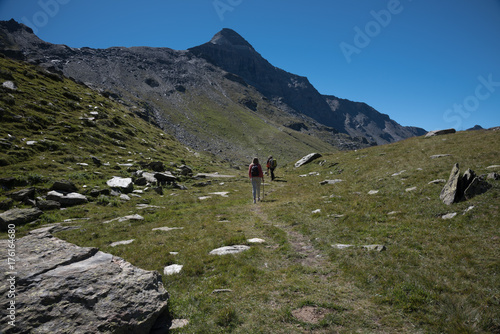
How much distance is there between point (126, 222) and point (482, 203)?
22236 millimetres

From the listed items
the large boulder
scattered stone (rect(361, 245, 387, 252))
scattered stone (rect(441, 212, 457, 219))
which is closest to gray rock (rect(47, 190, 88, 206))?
the large boulder

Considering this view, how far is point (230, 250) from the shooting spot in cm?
1227

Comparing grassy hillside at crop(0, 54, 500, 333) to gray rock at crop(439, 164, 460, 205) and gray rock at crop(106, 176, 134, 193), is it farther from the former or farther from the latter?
gray rock at crop(106, 176, 134, 193)

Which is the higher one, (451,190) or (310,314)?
(451,190)

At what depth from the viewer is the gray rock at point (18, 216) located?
51.2 feet

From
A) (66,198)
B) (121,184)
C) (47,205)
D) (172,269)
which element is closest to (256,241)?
(172,269)

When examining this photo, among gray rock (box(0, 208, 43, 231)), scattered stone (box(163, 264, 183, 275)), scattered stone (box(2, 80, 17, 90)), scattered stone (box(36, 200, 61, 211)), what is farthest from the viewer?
scattered stone (box(2, 80, 17, 90))

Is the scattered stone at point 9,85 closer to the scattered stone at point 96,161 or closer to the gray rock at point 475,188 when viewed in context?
the scattered stone at point 96,161

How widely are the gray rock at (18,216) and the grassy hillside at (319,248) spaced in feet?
2.79

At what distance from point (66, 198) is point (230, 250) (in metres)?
16.8

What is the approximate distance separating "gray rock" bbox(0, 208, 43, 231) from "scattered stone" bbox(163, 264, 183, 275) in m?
13.1

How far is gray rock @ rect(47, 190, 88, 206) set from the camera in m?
19.9

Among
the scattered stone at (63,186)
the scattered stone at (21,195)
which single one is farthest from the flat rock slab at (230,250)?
the scattered stone at (63,186)

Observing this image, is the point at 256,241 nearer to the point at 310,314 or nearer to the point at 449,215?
the point at 310,314
